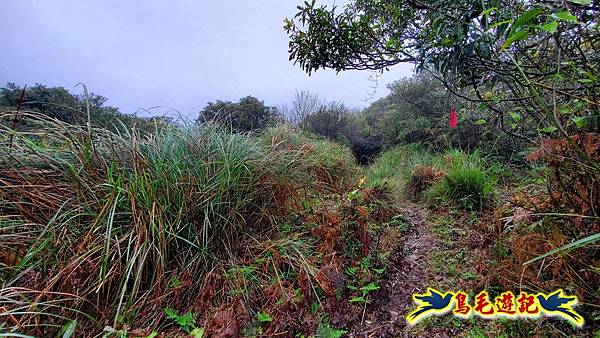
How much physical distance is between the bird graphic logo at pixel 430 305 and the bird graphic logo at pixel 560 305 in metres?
0.36

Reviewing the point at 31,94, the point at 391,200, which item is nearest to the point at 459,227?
the point at 391,200

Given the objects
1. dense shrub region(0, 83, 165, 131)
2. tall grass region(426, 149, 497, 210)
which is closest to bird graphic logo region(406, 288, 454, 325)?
tall grass region(426, 149, 497, 210)

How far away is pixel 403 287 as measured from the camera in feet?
5.18

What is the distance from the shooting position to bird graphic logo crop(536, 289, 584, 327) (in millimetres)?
1036

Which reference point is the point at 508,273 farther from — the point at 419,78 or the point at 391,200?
the point at 419,78

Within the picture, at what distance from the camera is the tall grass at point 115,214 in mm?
1230

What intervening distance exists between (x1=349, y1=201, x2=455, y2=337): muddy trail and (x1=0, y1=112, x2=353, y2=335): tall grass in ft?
2.79

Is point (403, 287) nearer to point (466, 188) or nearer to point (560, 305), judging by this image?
point (560, 305)

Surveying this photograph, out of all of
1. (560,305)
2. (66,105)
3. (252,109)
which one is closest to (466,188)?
(560,305)

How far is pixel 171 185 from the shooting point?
1699 mm

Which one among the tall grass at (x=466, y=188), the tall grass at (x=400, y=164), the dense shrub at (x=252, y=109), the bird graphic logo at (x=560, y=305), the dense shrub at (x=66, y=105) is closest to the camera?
the bird graphic logo at (x=560, y=305)

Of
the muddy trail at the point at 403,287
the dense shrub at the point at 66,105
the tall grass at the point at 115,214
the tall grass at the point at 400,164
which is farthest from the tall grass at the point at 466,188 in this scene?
the dense shrub at the point at 66,105

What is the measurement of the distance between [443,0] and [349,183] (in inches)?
93.4

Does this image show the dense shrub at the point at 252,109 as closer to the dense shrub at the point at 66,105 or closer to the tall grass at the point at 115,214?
the dense shrub at the point at 66,105
